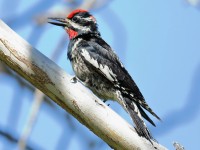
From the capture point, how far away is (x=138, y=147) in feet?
8.38

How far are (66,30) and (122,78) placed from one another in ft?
2.89

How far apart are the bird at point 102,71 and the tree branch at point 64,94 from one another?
0.42m

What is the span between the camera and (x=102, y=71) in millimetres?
3504

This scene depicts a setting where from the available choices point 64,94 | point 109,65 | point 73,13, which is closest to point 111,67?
point 109,65

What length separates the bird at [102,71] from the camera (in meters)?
3.25

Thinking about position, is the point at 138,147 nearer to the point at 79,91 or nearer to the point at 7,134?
the point at 79,91

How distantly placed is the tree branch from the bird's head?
145 cm

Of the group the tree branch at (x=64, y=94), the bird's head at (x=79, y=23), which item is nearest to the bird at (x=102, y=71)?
the bird's head at (x=79, y=23)

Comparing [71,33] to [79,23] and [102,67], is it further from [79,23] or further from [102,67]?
[102,67]

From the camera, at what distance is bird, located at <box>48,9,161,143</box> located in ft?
10.7

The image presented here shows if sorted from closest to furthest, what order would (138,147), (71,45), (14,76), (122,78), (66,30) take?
(138,147)
(122,78)
(71,45)
(66,30)
(14,76)

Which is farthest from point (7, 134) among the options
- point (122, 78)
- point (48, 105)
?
point (122, 78)

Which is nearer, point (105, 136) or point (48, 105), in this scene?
point (105, 136)

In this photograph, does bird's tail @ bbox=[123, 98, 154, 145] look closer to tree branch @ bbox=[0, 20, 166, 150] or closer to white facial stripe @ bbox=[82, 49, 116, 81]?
tree branch @ bbox=[0, 20, 166, 150]
